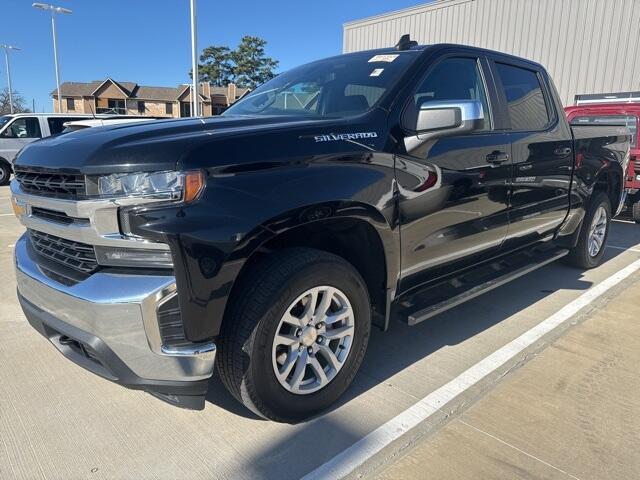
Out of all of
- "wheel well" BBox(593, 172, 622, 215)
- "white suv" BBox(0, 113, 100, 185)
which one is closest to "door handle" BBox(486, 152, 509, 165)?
"wheel well" BBox(593, 172, 622, 215)

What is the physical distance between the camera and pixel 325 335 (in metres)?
2.56

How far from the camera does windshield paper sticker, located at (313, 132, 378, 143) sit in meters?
2.42

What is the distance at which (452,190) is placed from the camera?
3.04 meters

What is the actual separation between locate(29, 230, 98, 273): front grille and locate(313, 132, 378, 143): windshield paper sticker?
1158mm

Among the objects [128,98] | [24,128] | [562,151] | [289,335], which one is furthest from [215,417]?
[128,98]

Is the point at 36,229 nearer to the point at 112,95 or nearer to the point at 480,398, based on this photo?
the point at 480,398

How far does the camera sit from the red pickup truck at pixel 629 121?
805cm

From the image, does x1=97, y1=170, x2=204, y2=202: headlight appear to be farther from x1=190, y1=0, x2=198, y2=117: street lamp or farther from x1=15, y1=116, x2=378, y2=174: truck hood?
x1=190, y1=0, x2=198, y2=117: street lamp

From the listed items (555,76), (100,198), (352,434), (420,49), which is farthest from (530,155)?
(555,76)

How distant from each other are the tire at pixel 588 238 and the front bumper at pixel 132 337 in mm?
4344

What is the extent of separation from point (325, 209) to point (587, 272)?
4.14 m

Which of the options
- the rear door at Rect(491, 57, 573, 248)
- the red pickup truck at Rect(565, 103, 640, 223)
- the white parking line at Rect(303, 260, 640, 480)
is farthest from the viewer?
the red pickup truck at Rect(565, 103, 640, 223)

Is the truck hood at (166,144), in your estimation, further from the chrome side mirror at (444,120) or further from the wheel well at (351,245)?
the wheel well at (351,245)

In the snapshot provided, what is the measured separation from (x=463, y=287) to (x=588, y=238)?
8.29 feet
